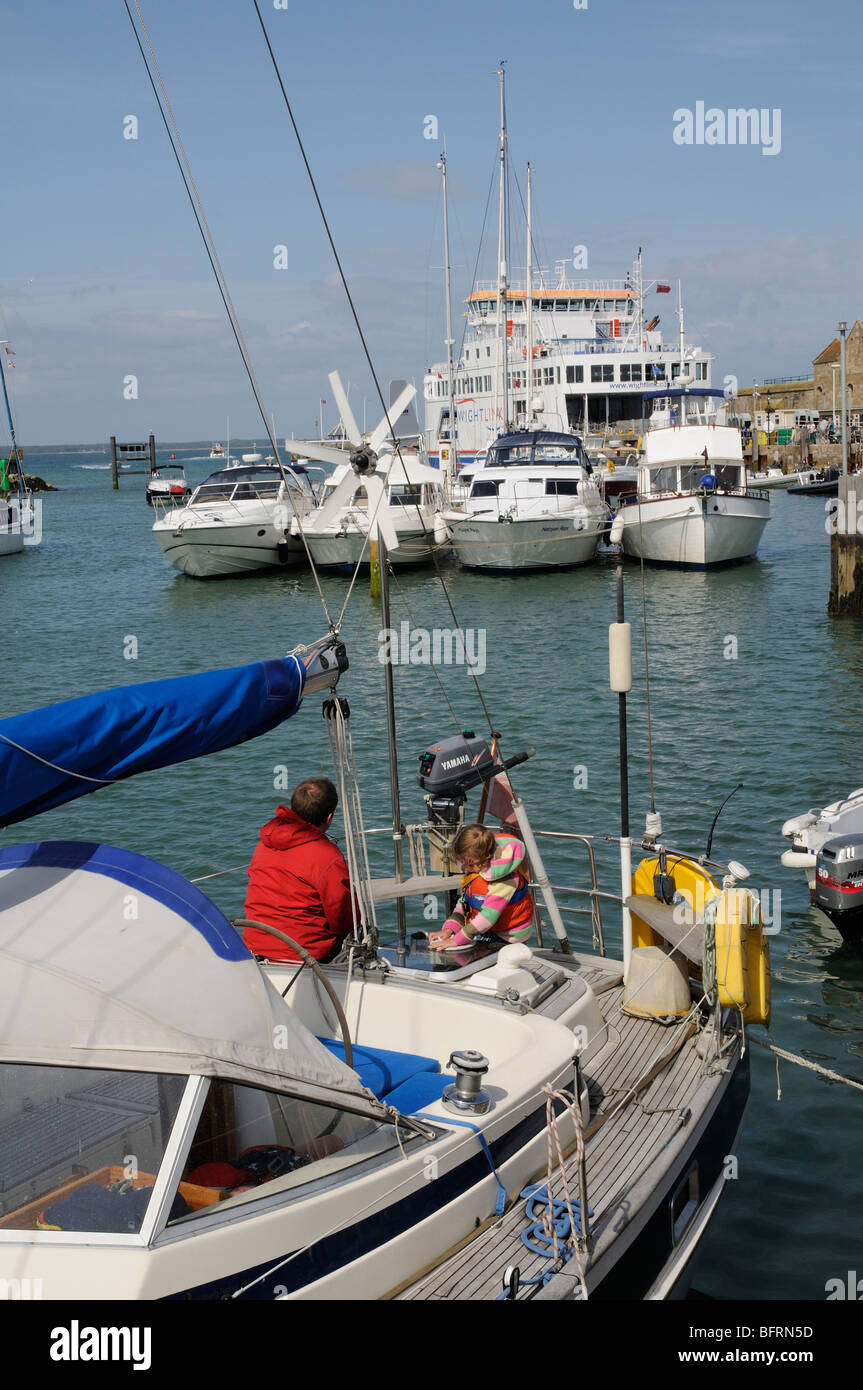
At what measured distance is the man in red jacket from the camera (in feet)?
22.4

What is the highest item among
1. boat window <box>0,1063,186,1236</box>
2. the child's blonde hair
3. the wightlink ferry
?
the wightlink ferry

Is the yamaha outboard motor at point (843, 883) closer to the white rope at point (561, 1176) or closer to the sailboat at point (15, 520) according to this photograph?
the white rope at point (561, 1176)

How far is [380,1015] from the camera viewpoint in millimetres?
6398

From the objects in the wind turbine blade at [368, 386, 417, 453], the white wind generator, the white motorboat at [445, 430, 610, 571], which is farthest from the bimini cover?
the white motorboat at [445, 430, 610, 571]

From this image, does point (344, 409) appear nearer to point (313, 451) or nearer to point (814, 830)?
point (313, 451)

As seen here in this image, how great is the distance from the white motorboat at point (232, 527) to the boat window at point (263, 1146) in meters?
36.3

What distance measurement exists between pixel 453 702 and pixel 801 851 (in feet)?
35.9

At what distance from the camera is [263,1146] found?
181 inches

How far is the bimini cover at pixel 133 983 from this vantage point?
14.4ft

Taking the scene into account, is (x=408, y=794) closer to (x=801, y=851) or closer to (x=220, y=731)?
(x=801, y=851)

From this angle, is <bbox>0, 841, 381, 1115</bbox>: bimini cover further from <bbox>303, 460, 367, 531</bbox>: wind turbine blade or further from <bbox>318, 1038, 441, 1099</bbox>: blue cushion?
<bbox>303, 460, 367, 531</bbox>: wind turbine blade

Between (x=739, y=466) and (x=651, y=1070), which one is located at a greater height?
(x=739, y=466)

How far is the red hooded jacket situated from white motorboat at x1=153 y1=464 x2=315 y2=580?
3396 cm
